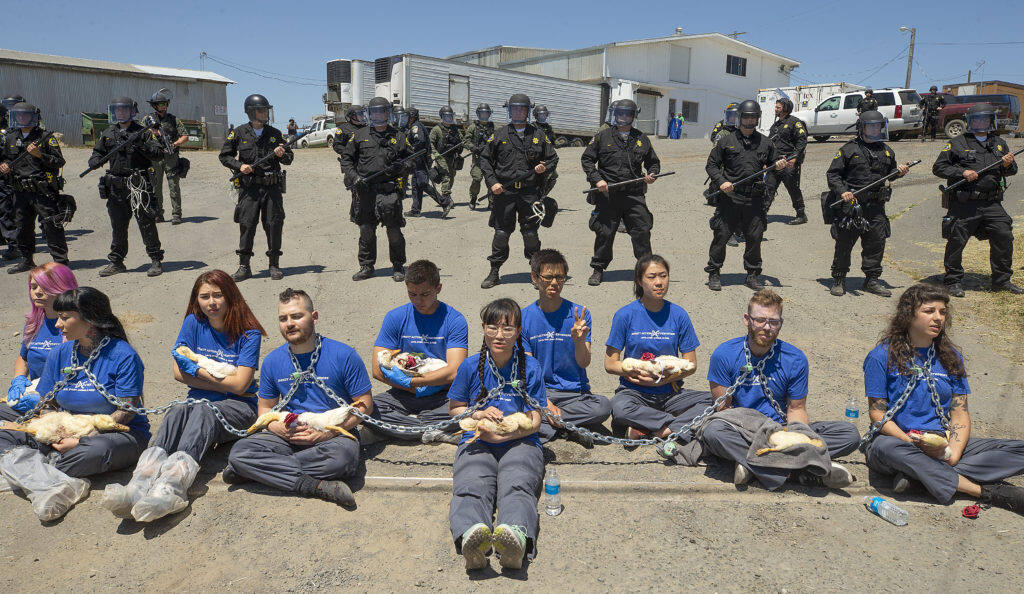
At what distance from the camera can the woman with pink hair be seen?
427 cm

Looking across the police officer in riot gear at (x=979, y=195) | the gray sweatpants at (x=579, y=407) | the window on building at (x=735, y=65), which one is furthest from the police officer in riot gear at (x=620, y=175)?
the window on building at (x=735, y=65)

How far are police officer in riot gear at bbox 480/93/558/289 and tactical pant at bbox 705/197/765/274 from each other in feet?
7.31

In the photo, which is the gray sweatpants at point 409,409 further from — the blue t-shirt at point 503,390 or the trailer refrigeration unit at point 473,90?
A: the trailer refrigeration unit at point 473,90

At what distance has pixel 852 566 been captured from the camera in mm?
3195

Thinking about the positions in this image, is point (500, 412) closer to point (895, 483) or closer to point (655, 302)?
point (655, 302)

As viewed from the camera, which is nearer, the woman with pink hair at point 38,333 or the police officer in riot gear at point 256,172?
the woman with pink hair at point 38,333

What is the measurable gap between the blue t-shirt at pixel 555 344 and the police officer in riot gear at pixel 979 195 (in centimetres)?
617

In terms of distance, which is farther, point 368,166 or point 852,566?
point 368,166

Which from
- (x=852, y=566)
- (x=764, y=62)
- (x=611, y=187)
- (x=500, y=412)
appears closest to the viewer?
(x=852, y=566)

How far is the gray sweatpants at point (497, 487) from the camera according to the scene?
3.30 meters

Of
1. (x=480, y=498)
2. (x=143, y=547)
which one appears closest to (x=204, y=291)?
(x=143, y=547)

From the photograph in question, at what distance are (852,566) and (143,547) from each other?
136 inches

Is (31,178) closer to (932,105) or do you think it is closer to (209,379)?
(209,379)

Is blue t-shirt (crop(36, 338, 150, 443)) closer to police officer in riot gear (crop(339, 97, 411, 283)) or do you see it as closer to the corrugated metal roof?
police officer in riot gear (crop(339, 97, 411, 283))
